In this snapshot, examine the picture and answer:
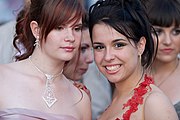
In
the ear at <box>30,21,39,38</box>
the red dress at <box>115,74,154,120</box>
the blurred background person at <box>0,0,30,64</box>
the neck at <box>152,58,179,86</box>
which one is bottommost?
the neck at <box>152,58,179,86</box>

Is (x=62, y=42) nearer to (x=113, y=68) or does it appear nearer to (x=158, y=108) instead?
(x=113, y=68)

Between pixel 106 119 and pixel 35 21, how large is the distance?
67 centimetres

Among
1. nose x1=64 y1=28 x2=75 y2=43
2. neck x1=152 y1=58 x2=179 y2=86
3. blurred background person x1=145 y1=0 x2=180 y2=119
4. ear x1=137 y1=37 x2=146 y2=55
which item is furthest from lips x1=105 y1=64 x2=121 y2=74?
neck x1=152 y1=58 x2=179 y2=86

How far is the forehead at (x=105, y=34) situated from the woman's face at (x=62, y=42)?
0.38 feet

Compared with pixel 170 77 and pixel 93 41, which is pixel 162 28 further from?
pixel 93 41

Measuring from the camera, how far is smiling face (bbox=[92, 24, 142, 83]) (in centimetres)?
263

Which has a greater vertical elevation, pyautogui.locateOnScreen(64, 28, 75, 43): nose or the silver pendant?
pyautogui.locateOnScreen(64, 28, 75, 43): nose

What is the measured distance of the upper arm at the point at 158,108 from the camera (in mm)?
2449

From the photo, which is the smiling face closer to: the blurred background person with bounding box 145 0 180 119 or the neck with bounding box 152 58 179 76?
the blurred background person with bounding box 145 0 180 119

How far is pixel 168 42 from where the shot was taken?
339 centimetres

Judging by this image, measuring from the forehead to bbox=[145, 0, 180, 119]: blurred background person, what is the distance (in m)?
0.80

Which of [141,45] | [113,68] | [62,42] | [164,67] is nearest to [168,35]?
[164,67]

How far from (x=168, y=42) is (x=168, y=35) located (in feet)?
0.16

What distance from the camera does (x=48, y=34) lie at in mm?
2582
